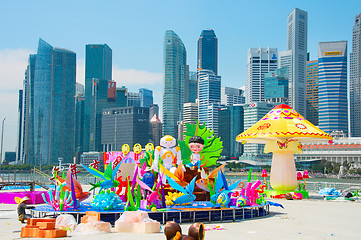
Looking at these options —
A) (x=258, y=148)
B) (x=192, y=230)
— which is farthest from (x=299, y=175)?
(x=258, y=148)

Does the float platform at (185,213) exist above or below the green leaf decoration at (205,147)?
below

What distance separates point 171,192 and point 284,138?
Answer: 14.9m

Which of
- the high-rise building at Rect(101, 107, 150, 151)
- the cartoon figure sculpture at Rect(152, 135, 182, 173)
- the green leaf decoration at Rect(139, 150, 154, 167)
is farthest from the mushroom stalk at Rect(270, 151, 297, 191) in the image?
the high-rise building at Rect(101, 107, 150, 151)

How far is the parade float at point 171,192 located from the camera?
2241 centimetres

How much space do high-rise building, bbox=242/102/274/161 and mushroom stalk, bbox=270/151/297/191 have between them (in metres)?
A: 146

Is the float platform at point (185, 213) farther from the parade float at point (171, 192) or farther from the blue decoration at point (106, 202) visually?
the blue decoration at point (106, 202)

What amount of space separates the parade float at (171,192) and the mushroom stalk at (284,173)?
942 centimetres

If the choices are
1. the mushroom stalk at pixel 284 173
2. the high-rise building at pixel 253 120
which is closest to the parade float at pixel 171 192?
the mushroom stalk at pixel 284 173

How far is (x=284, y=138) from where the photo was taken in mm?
36656

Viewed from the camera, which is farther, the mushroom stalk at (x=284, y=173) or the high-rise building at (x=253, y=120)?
the high-rise building at (x=253, y=120)

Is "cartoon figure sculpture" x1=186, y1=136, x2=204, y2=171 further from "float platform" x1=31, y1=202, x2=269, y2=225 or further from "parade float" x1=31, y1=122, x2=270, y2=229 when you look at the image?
"float platform" x1=31, y1=202, x2=269, y2=225

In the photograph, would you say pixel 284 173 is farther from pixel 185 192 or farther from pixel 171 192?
pixel 185 192

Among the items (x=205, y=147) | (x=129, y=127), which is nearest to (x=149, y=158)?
(x=205, y=147)

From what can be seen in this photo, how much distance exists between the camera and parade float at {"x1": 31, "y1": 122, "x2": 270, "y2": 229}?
22.4 m
